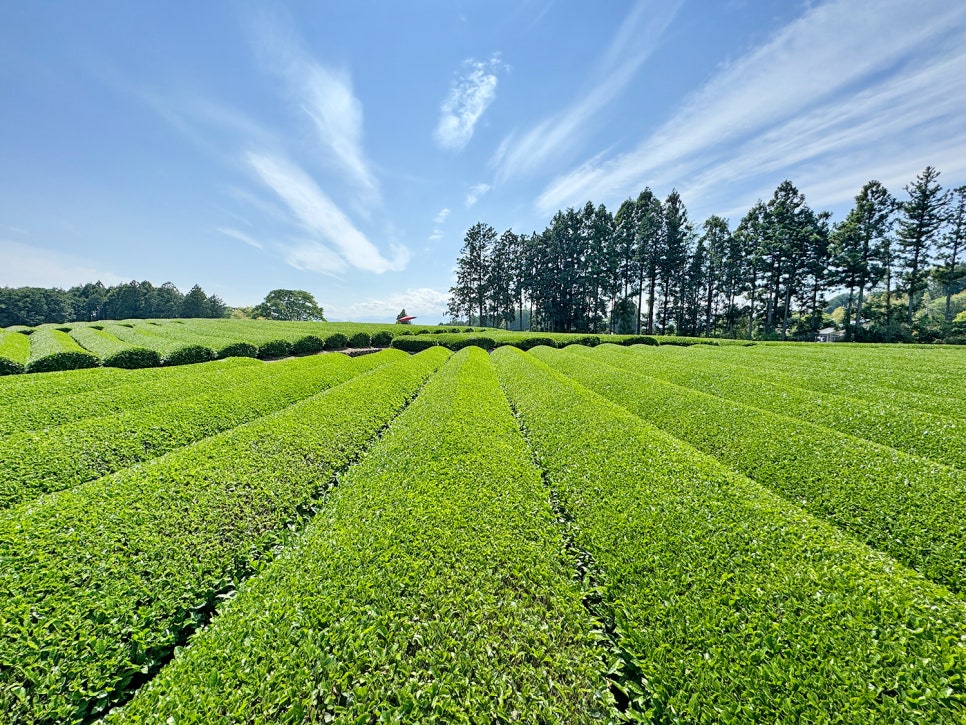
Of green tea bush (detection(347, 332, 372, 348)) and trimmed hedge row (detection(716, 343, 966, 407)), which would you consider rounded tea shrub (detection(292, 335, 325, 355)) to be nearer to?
green tea bush (detection(347, 332, 372, 348))

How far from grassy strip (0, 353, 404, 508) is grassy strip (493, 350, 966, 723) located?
8162 mm

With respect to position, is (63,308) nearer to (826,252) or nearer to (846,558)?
(846,558)

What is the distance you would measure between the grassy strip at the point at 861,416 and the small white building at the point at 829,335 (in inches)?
1633

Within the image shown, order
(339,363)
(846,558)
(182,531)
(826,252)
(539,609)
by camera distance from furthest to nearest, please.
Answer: (826,252)
(339,363)
(182,531)
(846,558)
(539,609)

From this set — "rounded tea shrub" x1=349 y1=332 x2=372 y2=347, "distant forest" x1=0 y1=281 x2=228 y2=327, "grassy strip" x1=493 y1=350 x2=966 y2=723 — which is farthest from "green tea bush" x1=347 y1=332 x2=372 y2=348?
"distant forest" x1=0 y1=281 x2=228 y2=327

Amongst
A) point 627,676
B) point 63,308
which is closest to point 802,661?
point 627,676

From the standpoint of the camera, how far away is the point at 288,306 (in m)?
84.6

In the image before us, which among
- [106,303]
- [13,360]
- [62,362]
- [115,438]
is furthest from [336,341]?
[106,303]

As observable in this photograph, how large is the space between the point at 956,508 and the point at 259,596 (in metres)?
8.55

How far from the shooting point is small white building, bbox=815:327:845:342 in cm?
4078

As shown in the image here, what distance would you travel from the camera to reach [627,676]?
10.3ft

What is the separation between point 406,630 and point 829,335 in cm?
6072

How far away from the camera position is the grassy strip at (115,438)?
5.66 metres

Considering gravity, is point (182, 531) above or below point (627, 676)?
above
